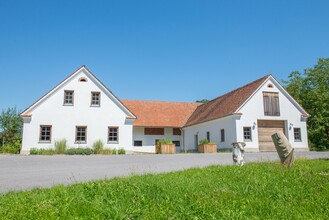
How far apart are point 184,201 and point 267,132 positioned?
2384cm

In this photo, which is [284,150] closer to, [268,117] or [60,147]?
[268,117]

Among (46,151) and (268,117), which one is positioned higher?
(268,117)

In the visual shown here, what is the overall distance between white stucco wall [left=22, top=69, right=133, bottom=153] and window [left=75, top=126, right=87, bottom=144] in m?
0.27

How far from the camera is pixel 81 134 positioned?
84.8 ft

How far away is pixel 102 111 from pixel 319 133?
948 inches

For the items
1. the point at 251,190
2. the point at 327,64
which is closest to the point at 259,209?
the point at 251,190

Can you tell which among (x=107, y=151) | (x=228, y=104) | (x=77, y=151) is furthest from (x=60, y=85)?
(x=228, y=104)

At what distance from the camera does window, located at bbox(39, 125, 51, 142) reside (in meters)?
24.9

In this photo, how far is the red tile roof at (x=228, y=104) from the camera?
2719 cm

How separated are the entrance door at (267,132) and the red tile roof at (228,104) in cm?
278

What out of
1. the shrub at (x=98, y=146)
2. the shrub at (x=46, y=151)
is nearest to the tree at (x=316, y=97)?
the shrub at (x=98, y=146)

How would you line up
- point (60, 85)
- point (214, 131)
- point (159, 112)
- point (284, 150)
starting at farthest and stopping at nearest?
point (159, 112) → point (214, 131) → point (60, 85) → point (284, 150)

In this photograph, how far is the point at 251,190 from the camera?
6090 mm

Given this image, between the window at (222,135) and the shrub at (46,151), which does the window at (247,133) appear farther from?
the shrub at (46,151)
